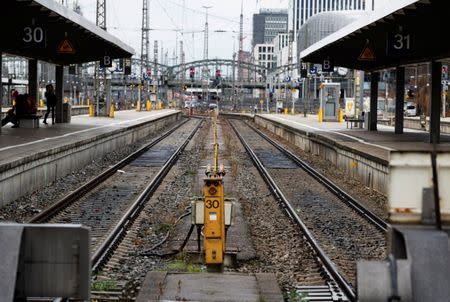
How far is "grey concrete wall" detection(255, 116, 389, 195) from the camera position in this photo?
17.5 metres

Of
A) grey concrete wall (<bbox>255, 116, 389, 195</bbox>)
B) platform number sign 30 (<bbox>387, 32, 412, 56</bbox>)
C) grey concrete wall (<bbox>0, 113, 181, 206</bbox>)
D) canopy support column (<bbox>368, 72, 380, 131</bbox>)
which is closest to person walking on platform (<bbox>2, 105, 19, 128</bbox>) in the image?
grey concrete wall (<bbox>0, 113, 181, 206</bbox>)

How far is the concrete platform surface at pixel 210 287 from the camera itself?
24.1ft

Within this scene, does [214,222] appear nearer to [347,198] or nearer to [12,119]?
[347,198]

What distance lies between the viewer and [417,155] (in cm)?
501

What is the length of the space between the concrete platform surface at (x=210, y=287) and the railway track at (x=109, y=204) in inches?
54.9

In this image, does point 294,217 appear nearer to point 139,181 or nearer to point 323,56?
point 139,181

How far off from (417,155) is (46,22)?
68.5 ft

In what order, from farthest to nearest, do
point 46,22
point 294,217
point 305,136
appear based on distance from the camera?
1. point 305,136
2. point 46,22
3. point 294,217

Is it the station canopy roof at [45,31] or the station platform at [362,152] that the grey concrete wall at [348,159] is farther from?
the station canopy roof at [45,31]

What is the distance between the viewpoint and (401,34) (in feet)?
75.7

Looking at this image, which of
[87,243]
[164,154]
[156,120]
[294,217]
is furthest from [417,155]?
[156,120]

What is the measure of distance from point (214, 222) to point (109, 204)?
6628 mm

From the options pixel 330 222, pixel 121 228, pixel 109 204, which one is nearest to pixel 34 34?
pixel 109 204

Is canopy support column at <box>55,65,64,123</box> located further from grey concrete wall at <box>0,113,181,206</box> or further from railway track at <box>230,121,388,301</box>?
railway track at <box>230,121,388,301</box>
